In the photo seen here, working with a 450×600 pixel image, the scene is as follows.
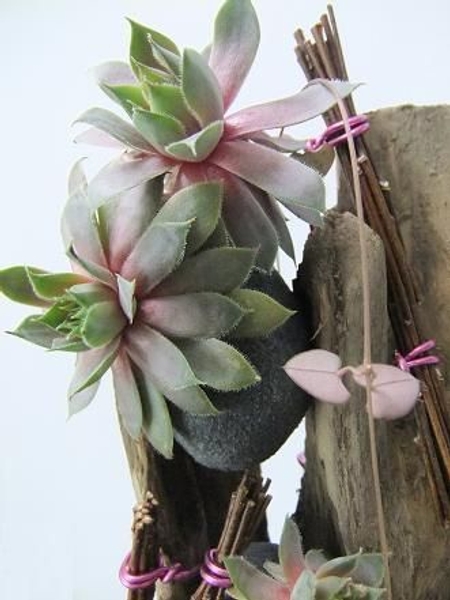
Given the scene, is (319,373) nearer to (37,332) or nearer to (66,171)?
(37,332)

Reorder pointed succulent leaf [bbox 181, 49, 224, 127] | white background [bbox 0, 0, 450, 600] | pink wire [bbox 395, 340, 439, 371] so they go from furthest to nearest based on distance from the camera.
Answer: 1. white background [bbox 0, 0, 450, 600]
2. pink wire [bbox 395, 340, 439, 371]
3. pointed succulent leaf [bbox 181, 49, 224, 127]

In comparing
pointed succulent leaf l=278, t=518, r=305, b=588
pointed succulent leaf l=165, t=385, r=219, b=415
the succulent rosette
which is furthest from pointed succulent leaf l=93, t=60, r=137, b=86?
pointed succulent leaf l=278, t=518, r=305, b=588

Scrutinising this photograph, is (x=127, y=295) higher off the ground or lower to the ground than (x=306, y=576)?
higher

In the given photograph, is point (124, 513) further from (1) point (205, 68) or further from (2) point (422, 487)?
(1) point (205, 68)

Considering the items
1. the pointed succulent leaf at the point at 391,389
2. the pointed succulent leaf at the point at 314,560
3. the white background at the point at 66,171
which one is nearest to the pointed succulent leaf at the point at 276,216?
the pointed succulent leaf at the point at 391,389

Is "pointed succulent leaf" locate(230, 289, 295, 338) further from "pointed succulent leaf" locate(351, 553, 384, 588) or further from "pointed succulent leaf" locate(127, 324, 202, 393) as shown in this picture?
"pointed succulent leaf" locate(351, 553, 384, 588)

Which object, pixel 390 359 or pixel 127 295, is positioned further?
pixel 390 359

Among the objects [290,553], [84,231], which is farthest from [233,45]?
[290,553]
